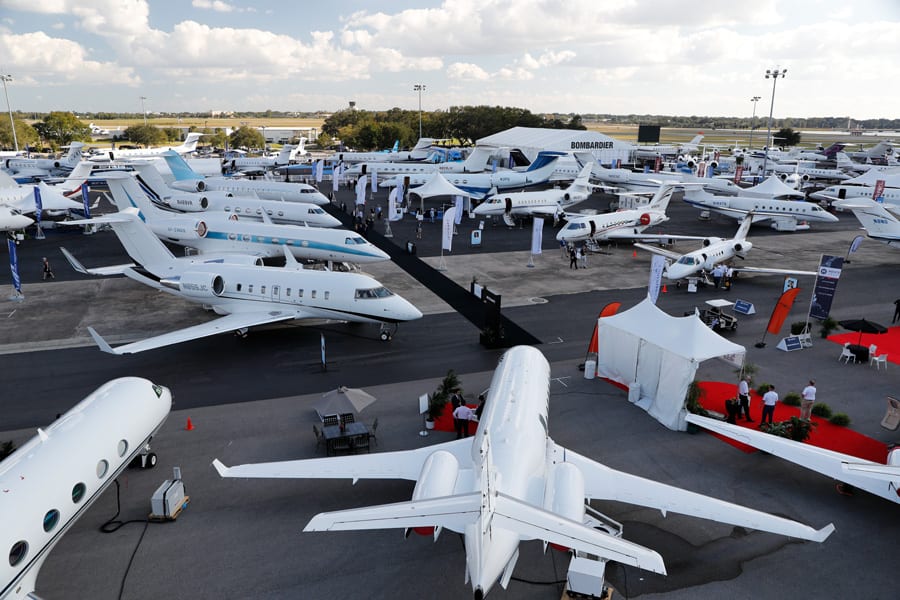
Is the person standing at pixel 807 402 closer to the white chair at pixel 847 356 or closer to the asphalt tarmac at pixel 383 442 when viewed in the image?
the asphalt tarmac at pixel 383 442

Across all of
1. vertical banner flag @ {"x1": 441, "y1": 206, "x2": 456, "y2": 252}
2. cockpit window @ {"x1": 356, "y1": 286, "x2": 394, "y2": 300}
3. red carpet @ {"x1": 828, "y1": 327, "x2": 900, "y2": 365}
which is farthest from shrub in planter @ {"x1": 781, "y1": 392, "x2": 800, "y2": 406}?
vertical banner flag @ {"x1": 441, "y1": 206, "x2": 456, "y2": 252}

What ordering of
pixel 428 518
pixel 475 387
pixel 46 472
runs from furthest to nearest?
pixel 475 387
pixel 46 472
pixel 428 518

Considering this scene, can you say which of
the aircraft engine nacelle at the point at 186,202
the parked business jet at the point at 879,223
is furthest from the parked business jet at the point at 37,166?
the parked business jet at the point at 879,223

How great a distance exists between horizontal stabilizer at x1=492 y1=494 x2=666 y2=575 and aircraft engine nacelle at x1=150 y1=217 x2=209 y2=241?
30565 mm

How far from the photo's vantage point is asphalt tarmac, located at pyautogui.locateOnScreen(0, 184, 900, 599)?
38.5 feet

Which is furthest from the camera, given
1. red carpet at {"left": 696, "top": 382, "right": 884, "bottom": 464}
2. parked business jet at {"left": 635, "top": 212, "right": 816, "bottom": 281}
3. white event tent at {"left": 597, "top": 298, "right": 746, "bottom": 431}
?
parked business jet at {"left": 635, "top": 212, "right": 816, "bottom": 281}

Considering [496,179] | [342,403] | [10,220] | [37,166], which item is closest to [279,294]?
[342,403]

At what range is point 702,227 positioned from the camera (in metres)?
53.7

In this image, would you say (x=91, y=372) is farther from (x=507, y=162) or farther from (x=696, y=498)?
(x=507, y=162)

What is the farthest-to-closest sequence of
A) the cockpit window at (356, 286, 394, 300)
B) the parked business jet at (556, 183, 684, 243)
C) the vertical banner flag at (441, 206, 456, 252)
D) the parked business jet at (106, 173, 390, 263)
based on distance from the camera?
the parked business jet at (556, 183, 684, 243) → the vertical banner flag at (441, 206, 456, 252) → the parked business jet at (106, 173, 390, 263) → the cockpit window at (356, 286, 394, 300)

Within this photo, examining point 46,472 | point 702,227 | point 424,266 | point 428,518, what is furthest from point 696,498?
point 702,227

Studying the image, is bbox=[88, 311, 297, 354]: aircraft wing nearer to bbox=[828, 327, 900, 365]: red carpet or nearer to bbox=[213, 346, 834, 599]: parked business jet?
bbox=[213, 346, 834, 599]: parked business jet

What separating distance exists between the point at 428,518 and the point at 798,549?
30.4ft

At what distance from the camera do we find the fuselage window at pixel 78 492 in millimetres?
11352
